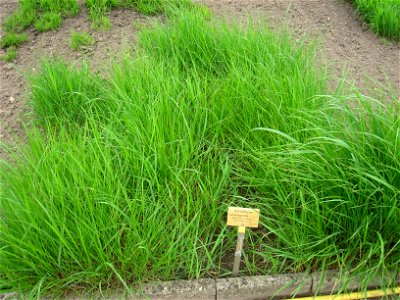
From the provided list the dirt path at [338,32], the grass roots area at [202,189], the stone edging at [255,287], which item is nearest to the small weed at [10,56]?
the grass roots area at [202,189]

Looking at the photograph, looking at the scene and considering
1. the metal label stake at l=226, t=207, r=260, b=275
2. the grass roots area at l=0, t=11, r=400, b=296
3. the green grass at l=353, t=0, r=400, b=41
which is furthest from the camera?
the green grass at l=353, t=0, r=400, b=41

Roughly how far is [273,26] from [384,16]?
944 mm

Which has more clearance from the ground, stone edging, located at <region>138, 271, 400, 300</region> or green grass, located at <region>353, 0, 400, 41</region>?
green grass, located at <region>353, 0, 400, 41</region>

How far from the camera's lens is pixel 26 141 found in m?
2.86

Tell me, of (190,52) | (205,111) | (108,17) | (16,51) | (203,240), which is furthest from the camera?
(108,17)

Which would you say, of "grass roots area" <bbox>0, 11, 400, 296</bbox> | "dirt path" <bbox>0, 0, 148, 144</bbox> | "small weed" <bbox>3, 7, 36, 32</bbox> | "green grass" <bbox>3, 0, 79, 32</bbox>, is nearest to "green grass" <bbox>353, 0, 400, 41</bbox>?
"grass roots area" <bbox>0, 11, 400, 296</bbox>

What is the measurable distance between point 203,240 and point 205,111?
77 cm

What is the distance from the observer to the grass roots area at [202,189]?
1997 mm

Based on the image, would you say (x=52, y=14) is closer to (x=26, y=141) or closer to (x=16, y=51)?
(x=16, y=51)

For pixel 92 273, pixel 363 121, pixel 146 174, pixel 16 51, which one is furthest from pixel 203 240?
pixel 16 51

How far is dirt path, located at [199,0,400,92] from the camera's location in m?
3.46

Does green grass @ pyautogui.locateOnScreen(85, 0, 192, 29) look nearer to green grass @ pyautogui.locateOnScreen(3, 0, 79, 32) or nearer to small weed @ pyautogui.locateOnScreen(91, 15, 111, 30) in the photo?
Result: small weed @ pyautogui.locateOnScreen(91, 15, 111, 30)

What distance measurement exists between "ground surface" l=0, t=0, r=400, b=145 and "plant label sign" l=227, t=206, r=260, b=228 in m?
1.73

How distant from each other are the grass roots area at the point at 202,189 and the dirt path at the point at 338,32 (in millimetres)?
1001
